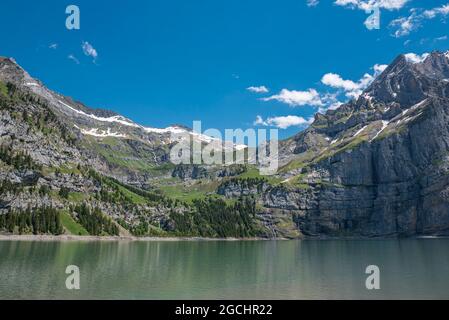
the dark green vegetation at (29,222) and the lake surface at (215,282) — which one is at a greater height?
the dark green vegetation at (29,222)

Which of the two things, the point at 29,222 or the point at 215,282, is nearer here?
the point at 215,282

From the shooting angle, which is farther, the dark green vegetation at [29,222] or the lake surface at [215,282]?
the dark green vegetation at [29,222]

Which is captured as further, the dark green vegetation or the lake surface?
the dark green vegetation

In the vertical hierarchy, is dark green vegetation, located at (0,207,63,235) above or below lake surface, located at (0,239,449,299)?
above

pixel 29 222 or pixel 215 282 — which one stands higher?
pixel 29 222
